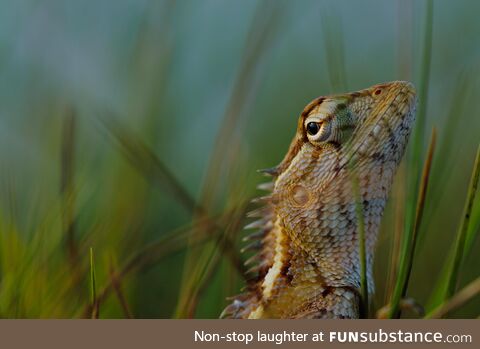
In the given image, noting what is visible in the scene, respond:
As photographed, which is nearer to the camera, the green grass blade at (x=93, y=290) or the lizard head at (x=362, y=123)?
the green grass blade at (x=93, y=290)

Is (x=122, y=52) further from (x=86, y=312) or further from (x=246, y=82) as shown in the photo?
(x=86, y=312)

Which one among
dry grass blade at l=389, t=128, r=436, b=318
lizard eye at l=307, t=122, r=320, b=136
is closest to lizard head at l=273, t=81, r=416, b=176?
lizard eye at l=307, t=122, r=320, b=136

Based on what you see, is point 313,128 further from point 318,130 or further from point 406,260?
point 406,260

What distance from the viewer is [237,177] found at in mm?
1633

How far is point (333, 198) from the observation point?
1.46 metres

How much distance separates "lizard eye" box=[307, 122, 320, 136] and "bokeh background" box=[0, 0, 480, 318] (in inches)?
5.2

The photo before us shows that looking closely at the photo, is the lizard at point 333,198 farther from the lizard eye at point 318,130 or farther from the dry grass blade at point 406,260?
the dry grass blade at point 406,260

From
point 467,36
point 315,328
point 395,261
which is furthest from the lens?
point 467,36

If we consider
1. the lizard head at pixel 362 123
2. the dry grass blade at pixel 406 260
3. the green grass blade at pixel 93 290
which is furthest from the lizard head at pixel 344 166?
the green grass blade at pixel 93 290

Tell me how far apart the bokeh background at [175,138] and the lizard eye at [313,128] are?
0.44 ft

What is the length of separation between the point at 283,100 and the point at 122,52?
74 cm

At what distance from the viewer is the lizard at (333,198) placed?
1435 mm

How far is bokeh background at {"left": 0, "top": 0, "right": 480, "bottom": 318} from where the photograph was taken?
1425 mm

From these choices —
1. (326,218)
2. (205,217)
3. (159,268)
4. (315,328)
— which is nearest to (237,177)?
(205,217)
